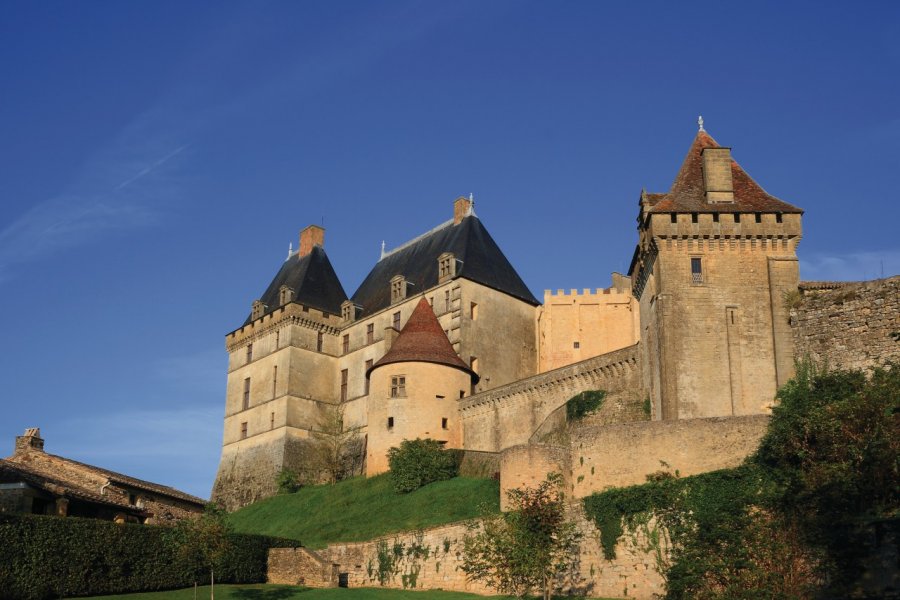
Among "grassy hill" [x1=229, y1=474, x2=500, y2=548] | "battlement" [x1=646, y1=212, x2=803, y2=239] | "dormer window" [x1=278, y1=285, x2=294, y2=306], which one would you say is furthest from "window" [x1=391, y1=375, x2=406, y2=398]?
"battlement" [x1=646, y1=212, x2=803, y2=239]

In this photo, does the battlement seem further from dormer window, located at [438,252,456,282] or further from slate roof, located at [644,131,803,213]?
dormer window, located at [438,252,456,282]

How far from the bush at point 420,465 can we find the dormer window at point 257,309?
758 inches

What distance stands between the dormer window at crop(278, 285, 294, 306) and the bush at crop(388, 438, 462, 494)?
55.4 feet

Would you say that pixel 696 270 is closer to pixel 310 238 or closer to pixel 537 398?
pixel 537 398

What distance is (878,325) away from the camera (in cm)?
3219

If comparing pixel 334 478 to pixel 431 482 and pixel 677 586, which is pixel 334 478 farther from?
pixel 677 586

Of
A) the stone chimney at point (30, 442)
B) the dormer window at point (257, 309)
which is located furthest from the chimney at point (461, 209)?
the stone chimney at point (30, 442)

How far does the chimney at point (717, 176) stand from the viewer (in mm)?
36625

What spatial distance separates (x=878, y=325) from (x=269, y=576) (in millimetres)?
21255

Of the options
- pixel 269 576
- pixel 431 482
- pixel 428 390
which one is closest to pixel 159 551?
pixel 269 576

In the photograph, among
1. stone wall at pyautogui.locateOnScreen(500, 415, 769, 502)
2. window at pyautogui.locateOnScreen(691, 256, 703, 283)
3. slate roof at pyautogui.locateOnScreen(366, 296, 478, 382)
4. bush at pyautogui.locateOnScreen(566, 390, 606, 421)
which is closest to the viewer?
stone wall at pyautogui.locateOnScreen(500, 415, 769, 502)

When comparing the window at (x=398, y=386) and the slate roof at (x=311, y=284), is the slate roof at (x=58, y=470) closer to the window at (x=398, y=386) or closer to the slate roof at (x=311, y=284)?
the window at (x=398, y=386)

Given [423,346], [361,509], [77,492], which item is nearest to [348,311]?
[423,346]

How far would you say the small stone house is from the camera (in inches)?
1309
